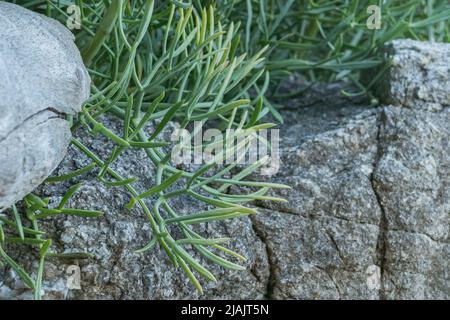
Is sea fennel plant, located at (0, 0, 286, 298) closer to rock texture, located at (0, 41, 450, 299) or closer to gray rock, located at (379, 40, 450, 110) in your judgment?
rock texture, located at (0, 41, 450, 299)

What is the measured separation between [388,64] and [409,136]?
0.44 ft

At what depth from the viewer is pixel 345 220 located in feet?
3.63

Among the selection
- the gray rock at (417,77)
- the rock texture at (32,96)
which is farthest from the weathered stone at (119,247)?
the gray rock at (417,77)

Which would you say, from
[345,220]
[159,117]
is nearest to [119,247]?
[159,117]

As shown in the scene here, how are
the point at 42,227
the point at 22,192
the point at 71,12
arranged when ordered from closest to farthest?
the point at 22,192, the point at 42,227, the point at 71,12

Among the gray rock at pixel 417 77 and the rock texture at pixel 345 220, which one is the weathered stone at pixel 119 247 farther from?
the gray rock at pixel 417 77

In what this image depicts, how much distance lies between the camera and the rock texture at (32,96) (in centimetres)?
80

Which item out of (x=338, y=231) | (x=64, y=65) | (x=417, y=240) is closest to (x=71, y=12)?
(x=64, y=65)

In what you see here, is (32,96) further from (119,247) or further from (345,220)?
(345,220)

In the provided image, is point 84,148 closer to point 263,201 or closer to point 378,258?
point 263,201

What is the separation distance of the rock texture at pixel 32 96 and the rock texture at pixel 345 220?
149mm
